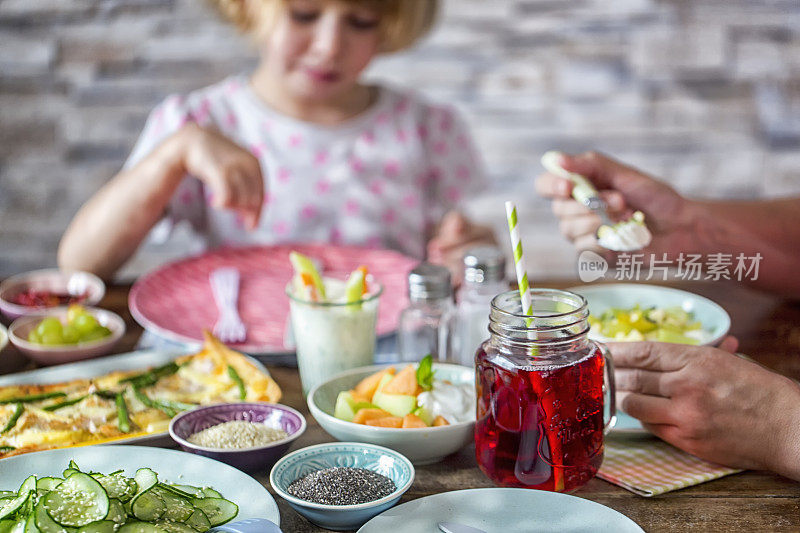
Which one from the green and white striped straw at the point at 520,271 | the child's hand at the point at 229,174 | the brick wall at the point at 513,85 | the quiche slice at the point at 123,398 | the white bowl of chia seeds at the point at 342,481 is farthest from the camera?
the brick wall at the point at 513,85

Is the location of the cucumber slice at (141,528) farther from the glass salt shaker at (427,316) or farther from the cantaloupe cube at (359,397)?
the glass salt shaker at (427,316)

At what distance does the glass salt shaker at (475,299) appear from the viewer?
1321 millimetres

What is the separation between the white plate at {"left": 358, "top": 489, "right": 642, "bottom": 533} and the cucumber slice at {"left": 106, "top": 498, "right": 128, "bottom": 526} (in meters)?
0.23

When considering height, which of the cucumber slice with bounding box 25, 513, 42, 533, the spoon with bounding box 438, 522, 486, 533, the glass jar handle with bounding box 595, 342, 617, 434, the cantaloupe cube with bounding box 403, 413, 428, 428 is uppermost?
the glass jar handle with bounding box 595, 342, 617, 434

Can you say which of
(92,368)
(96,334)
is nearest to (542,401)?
(92,368)

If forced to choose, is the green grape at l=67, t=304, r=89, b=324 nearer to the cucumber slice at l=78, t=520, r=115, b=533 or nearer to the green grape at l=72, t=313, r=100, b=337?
the green grape at l=72, t=313, r=100, b=337

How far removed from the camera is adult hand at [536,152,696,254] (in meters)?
1.45

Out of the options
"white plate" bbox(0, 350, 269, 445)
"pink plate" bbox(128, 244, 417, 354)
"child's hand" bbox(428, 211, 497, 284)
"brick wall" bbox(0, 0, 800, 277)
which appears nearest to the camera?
"white plate" bbox(0, 350, 269, 445)

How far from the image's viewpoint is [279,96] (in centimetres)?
236

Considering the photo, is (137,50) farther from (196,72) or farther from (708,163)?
(708,163)

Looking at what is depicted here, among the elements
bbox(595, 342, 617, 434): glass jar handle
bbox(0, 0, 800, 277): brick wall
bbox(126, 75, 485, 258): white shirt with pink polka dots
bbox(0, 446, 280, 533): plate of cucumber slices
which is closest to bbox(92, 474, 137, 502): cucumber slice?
bbox(0, 446, 280, 533): plate of cucumber slices

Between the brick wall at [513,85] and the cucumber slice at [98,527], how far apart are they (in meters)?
2.59

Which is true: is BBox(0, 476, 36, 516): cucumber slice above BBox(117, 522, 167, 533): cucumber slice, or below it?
above

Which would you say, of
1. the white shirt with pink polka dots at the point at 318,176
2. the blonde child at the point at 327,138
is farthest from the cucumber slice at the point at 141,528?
the white shirt with pink polka dots at the point at 318,176
